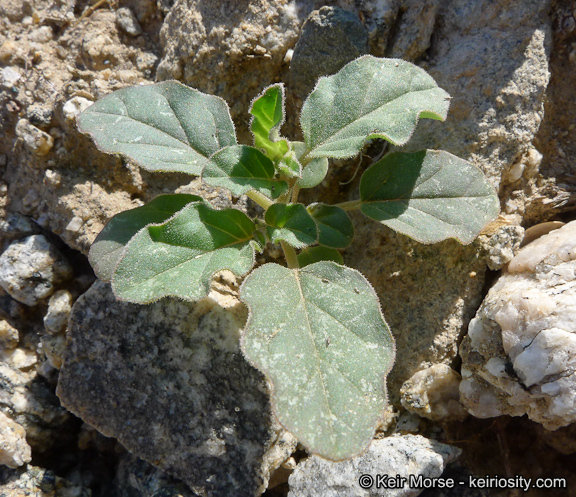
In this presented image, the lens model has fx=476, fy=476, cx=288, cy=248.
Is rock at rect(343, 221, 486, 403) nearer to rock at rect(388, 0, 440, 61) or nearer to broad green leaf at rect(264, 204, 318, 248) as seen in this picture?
broad green leaf at rect(264, 204, 318, 248)

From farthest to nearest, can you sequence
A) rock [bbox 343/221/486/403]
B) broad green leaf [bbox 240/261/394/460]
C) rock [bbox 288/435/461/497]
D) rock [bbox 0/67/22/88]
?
rock [bbox 0/67/22/88] → rock [bbox 343/221/486/403] → rock [bbox 288/435/461/497] → broad green leaf [bbox 240/261/394/460]

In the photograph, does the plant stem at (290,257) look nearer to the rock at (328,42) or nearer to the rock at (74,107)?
the rock at (328,42)

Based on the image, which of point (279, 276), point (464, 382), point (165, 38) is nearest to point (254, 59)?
point (165, 38)

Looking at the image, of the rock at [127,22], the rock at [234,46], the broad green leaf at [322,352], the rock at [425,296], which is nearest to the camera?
the broad green leaf at [322,352]

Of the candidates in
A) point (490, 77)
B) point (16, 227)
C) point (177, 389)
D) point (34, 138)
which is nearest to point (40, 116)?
point (34, 138)

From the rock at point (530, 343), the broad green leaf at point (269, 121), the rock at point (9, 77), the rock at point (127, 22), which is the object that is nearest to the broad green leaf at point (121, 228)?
the broad green leaf at point (269, 121)

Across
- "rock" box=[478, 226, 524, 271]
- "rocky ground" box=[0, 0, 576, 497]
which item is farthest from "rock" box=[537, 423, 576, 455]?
"rock" box=[478, 226, 524, 271]
